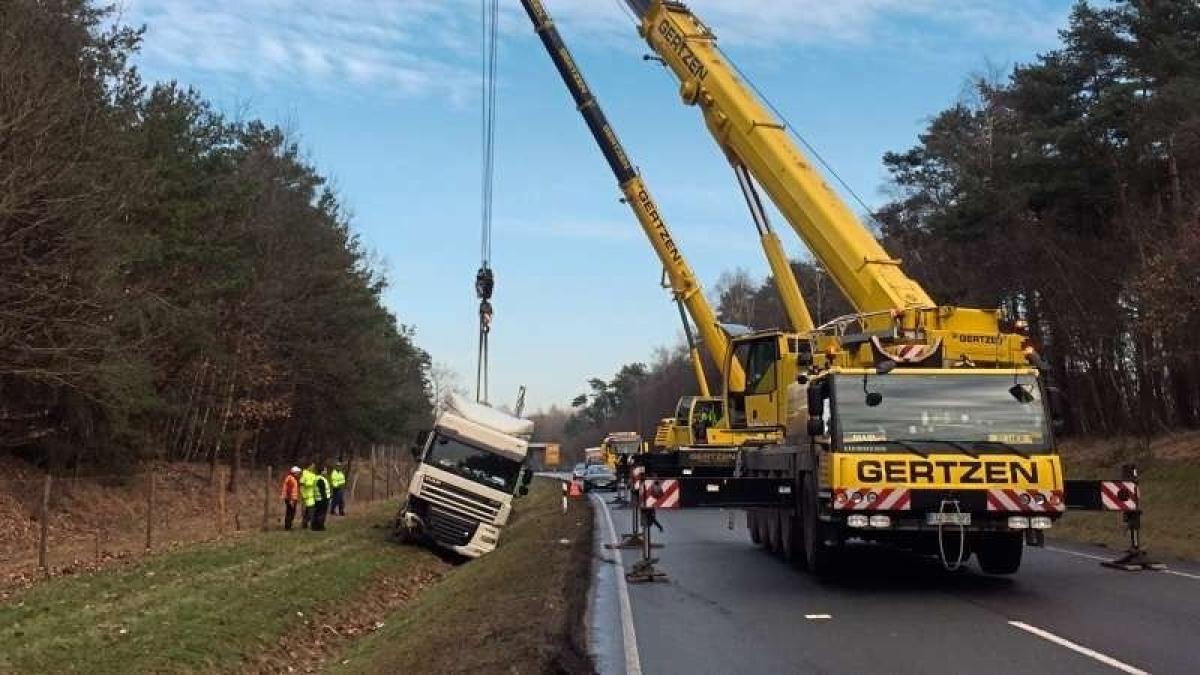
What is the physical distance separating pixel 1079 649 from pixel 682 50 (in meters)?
13.6

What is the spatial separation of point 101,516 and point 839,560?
2188 centimetres

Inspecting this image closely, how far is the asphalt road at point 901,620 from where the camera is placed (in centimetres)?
872

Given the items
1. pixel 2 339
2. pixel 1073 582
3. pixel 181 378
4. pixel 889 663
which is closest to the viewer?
pixel 889 663

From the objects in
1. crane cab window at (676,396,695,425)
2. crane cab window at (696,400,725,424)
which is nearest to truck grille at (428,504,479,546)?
crane cab window at (696,400,725,424)

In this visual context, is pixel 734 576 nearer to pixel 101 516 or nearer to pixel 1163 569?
pixel 1163 569

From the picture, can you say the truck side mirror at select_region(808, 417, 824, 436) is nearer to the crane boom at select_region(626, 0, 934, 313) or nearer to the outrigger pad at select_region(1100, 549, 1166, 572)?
the crane boom at select_region(626, 0, 934, 313)

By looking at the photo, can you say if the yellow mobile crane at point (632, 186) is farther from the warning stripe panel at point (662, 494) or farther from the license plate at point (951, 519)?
the license plate at point (951, 519)

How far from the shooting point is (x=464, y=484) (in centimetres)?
2373

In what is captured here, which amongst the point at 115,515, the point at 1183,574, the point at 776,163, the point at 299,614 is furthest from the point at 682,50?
the point at 115,515

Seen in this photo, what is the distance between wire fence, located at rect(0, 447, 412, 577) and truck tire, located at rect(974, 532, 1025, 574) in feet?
47.1

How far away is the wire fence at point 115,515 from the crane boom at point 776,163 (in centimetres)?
1320

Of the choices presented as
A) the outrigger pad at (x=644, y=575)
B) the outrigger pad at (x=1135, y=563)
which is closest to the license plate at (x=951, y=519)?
the outrigger pad at (x=1135, y=563)

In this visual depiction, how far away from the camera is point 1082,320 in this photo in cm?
3628

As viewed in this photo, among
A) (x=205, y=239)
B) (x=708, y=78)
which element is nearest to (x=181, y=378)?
(x=205, y=239)
